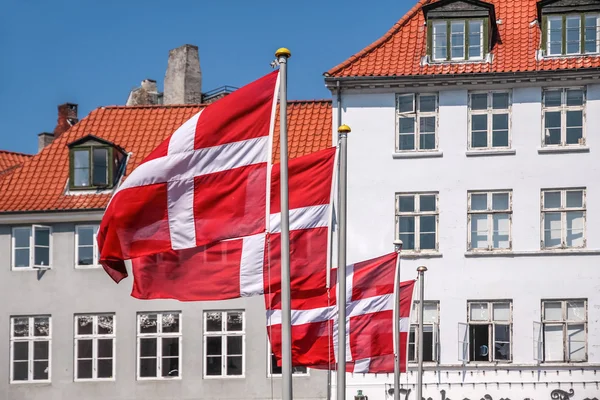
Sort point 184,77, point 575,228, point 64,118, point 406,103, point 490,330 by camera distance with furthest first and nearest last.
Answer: point 64,118 < point 184,77 < point 406,103 < point 490,330 < point 575,228

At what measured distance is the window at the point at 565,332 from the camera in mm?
36938

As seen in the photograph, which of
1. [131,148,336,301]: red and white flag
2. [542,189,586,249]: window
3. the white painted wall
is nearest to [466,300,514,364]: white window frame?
the white painted wall

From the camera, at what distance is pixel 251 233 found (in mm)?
16406

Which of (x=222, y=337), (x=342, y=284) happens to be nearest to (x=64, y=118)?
(x=222, y=337)

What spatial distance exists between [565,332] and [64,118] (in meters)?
24.7

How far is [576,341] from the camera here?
36969mm

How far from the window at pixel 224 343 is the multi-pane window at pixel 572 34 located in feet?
39.2

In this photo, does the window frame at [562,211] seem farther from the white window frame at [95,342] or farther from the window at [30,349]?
the window at [30,349]

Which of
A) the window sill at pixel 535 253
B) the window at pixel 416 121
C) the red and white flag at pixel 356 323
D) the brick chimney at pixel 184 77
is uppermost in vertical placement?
the brick chimney at pixel 184 77

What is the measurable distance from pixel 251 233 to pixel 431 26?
23333 millimetres

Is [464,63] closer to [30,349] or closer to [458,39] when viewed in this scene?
[458,39]

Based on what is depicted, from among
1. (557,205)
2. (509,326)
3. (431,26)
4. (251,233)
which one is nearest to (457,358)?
(509,326)

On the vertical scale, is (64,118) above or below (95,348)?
above

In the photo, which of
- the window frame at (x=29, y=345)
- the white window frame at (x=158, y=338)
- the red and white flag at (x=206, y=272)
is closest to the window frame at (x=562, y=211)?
the white window frame at (x=158, y=338)
